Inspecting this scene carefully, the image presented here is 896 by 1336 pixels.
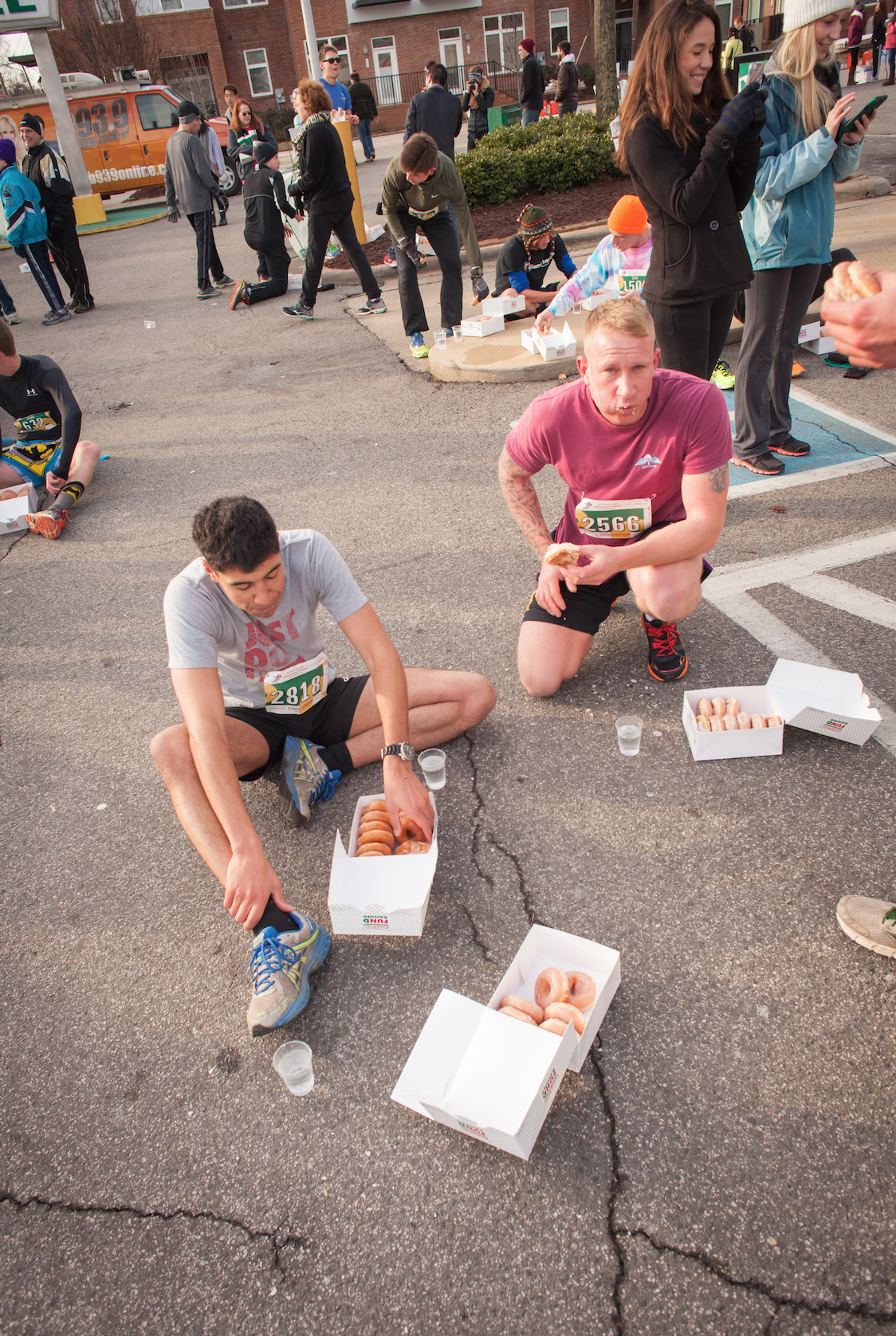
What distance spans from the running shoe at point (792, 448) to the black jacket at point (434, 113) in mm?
8071

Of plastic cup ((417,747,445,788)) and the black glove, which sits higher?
the black glove

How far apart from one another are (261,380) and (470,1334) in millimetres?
7994

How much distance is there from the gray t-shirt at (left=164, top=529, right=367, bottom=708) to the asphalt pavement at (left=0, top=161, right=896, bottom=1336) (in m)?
0.63

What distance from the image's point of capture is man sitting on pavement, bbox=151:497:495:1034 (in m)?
2.39

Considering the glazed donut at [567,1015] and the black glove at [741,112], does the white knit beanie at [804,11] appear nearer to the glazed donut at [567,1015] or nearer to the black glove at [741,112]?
the black glove at [741,112]

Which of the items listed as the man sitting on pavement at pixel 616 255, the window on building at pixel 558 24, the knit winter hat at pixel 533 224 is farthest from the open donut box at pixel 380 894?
the window on building at pixel 558 24

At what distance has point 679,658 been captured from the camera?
3422mm

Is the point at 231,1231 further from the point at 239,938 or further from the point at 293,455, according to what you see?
the point at 293,455

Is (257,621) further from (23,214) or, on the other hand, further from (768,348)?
(23,214)

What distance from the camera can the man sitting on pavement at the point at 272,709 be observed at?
2.39m

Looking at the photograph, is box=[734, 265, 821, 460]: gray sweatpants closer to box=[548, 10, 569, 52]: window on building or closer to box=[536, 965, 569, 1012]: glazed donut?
box=[536, 965, 569, 1012]: glazed donut

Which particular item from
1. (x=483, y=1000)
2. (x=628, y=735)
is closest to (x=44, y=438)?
(x=628, y=735)

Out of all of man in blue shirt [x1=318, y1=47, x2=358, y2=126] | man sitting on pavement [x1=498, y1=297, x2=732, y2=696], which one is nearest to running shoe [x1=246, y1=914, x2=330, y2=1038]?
man sitting on pavement [x1=498, y1=297, x2=732, y2=696]

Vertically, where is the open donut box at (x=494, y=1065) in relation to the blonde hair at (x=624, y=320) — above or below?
below
